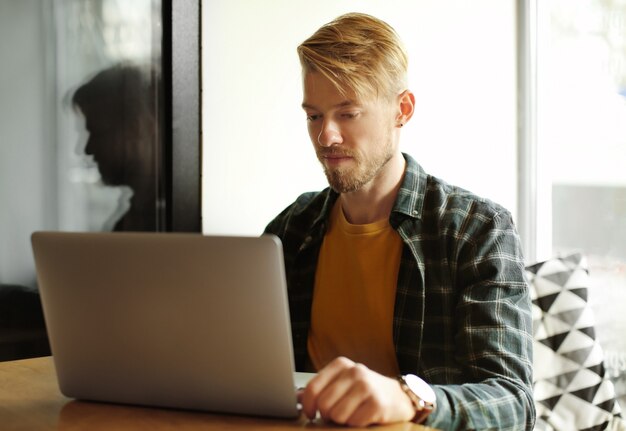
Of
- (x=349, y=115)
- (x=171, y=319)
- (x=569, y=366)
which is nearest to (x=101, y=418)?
(x=171, y=319)

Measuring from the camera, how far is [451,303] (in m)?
1.58

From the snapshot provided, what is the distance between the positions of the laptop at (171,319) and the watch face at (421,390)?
17 centimetres

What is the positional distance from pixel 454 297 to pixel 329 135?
384 millimetres

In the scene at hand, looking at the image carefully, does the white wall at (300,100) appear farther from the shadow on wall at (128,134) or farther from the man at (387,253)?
the man at (387,253)

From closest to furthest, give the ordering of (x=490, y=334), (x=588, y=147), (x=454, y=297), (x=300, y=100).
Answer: (x=490, y=334)
(x=454, y=297)
(x=300, y=100)
(x=588, y=147)

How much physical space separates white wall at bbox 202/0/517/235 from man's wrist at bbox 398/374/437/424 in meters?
1.03

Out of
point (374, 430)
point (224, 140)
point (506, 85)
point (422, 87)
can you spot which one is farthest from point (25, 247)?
point (506, 85)

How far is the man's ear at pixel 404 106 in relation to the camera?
5.74 ft

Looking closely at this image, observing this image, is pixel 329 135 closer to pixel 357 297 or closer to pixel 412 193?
pixel 412 193

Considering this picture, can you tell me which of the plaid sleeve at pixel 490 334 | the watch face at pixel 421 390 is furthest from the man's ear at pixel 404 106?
the watch face at pixel 421 390

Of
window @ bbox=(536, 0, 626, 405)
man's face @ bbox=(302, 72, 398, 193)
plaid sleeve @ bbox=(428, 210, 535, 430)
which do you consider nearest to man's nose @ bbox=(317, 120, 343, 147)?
man's face @ bbox=(302, 72, 398, 193)

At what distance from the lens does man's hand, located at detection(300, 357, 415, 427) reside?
3.54ft

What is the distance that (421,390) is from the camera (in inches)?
46.8

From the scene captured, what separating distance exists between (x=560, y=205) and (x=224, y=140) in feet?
4.10
